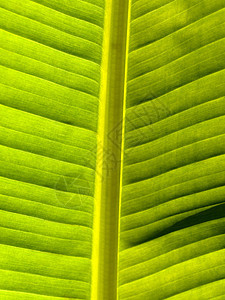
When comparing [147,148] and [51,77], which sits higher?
[51,77]

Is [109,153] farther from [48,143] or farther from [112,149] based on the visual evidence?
[48,143]

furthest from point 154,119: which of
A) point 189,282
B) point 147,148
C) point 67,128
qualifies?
point 189,282

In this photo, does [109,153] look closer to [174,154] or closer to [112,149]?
[112,149]

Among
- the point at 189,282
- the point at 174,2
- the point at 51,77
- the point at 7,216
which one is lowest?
the point at 189,282

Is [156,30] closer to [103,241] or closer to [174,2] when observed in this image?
[174,2]

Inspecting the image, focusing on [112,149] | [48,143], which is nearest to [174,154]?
[112,149]
